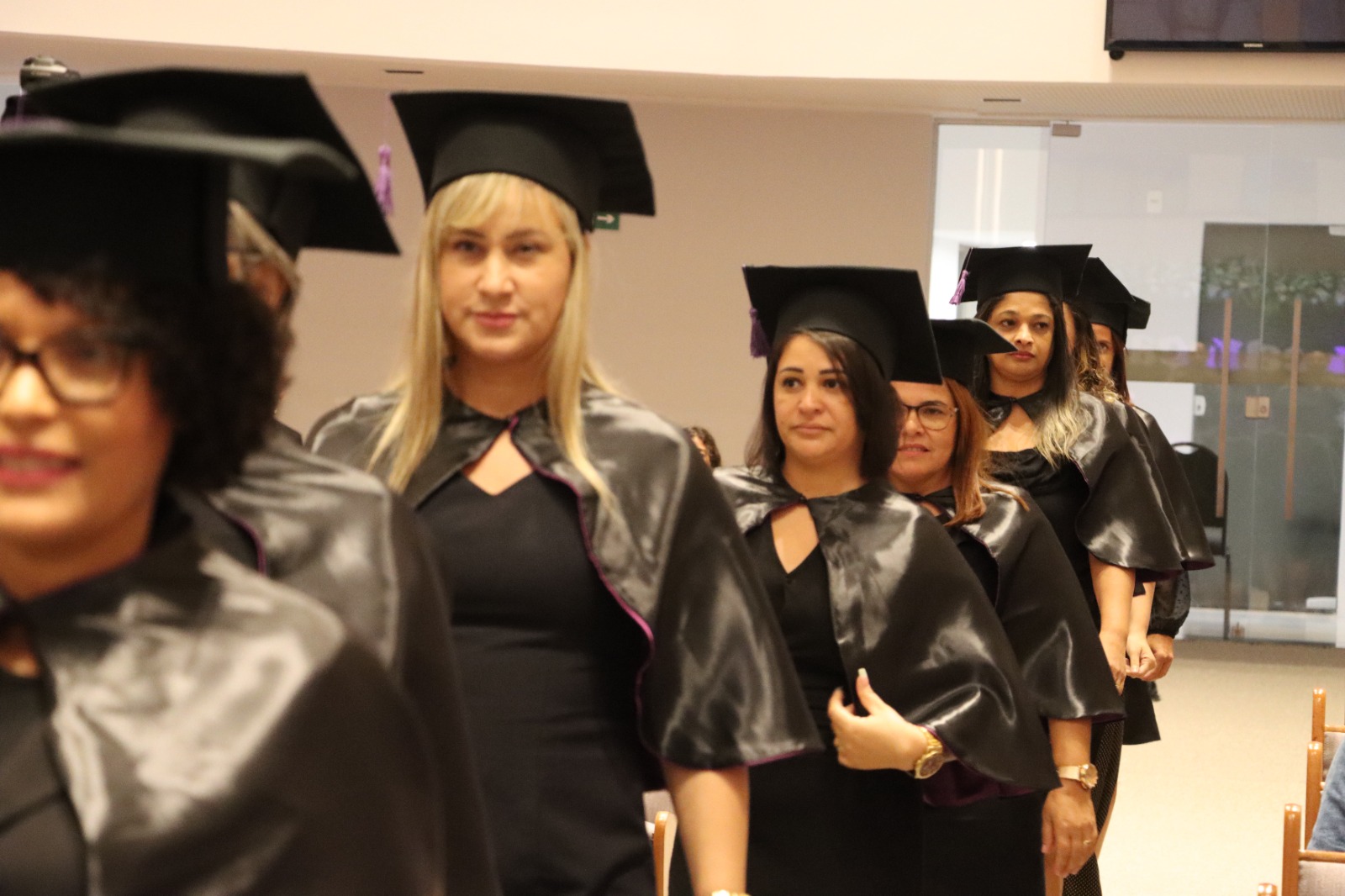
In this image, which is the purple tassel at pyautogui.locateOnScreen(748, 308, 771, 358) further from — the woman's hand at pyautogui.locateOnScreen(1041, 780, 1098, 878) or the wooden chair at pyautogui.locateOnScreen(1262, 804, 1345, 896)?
the wooden chair at pyautogui.locateOnScreen(1262, 804, 1345, 896)

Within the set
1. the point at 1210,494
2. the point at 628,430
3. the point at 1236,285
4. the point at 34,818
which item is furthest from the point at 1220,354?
the point at 34,818

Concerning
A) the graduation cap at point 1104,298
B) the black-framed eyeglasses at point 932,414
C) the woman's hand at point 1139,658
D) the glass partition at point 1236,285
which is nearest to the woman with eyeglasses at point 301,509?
the black-framed eyeglasses at point 932,414

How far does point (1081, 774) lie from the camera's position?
3906 millimetres

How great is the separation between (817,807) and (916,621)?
0.39m

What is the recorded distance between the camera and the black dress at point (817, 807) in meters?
3.08

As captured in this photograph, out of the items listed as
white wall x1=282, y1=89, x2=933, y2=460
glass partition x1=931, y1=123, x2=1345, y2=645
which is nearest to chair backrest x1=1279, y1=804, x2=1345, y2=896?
white wall x1=282, y1=89, x2=933, y2=460

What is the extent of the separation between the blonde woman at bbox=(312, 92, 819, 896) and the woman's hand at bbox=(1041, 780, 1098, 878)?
1.65 m

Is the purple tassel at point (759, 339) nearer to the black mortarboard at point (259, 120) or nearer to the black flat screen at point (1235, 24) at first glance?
the black mortarboard at point (259, 120)

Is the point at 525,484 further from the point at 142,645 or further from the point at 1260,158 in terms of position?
the point at 1260,158

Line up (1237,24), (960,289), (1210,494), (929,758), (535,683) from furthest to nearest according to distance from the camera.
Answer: (1210,494)
(1237,24)
(960,289)
(929,758)
(535,683)

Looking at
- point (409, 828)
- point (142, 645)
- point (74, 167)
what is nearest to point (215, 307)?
point (74, 167)

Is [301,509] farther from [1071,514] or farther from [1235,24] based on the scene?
[1235,24]

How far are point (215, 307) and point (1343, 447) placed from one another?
32.5 ft

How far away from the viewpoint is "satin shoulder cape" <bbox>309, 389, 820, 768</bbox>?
7.37 ft
